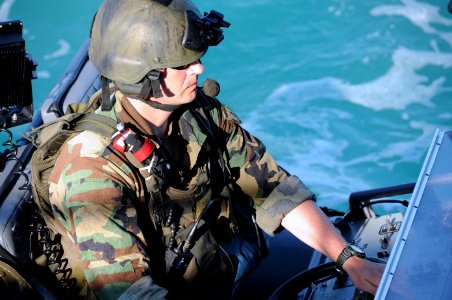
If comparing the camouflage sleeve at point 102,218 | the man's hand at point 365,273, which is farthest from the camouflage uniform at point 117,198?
the man's hand at point 365,273

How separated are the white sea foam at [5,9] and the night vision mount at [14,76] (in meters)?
7.30

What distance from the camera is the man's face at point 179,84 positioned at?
2797mm

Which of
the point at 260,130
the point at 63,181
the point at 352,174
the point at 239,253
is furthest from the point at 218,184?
the point at 260,130

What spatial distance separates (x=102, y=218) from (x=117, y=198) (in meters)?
0.09

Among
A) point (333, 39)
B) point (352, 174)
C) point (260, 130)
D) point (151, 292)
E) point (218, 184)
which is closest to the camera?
point (151, 292)

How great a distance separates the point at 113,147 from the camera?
2.65 metres

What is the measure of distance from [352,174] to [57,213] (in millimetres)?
5480

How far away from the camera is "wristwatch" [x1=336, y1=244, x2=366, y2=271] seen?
2611 millimetres

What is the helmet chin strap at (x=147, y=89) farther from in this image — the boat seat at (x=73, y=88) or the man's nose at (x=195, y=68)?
the boat seat at (x=73, y=88)

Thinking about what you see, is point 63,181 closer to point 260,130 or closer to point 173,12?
point 173,12

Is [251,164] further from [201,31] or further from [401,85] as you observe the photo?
[401,85]

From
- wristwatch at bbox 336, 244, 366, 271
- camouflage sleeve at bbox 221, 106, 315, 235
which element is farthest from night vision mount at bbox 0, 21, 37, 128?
wristwatch at bbox 336, 244, 366, 271

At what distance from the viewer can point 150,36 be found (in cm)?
274

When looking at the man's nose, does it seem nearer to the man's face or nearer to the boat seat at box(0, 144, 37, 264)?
the man's face
